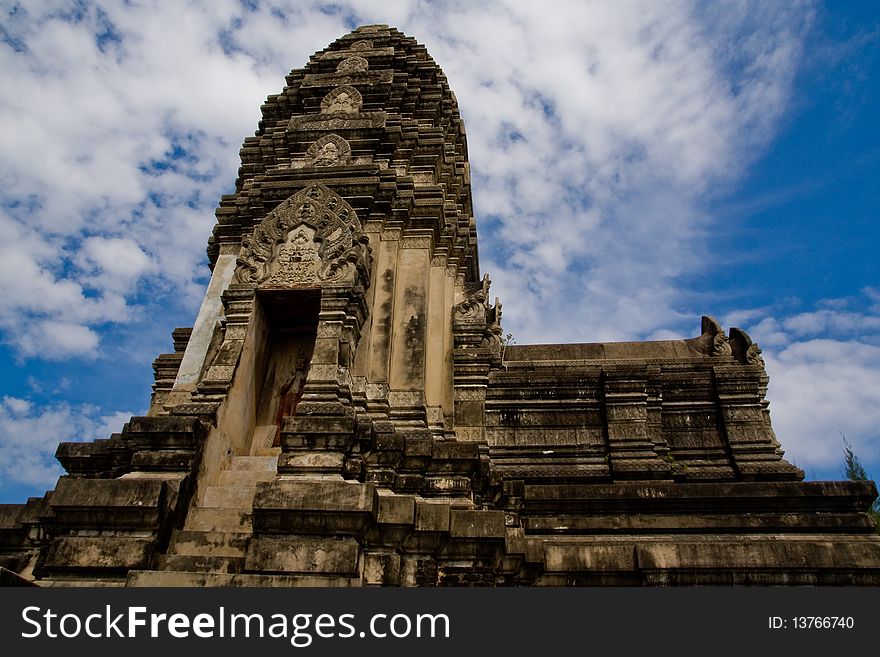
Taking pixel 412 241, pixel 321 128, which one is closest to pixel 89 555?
pixel 412 241

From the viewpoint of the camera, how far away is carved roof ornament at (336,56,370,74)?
47.3 feet

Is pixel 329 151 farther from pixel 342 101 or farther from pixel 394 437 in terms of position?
pixel 394 437

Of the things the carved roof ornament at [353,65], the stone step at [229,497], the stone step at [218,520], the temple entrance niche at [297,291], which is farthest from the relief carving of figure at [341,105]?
the stone step at [218,520]

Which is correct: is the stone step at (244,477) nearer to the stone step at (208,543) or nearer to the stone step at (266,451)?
the stone step at (266,451)

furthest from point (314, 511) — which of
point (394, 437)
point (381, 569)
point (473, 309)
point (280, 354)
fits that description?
point (473, 309)

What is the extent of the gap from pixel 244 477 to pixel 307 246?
362 cm

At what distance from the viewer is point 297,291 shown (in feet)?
30.8

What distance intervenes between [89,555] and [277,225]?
5.41m

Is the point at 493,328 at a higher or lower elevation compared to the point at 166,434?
higher

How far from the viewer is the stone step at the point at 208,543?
6.76m

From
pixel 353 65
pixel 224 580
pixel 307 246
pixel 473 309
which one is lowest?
pixel 224 580

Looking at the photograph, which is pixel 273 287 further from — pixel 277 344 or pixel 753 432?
pixel 753 432

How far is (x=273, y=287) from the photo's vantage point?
935cm
